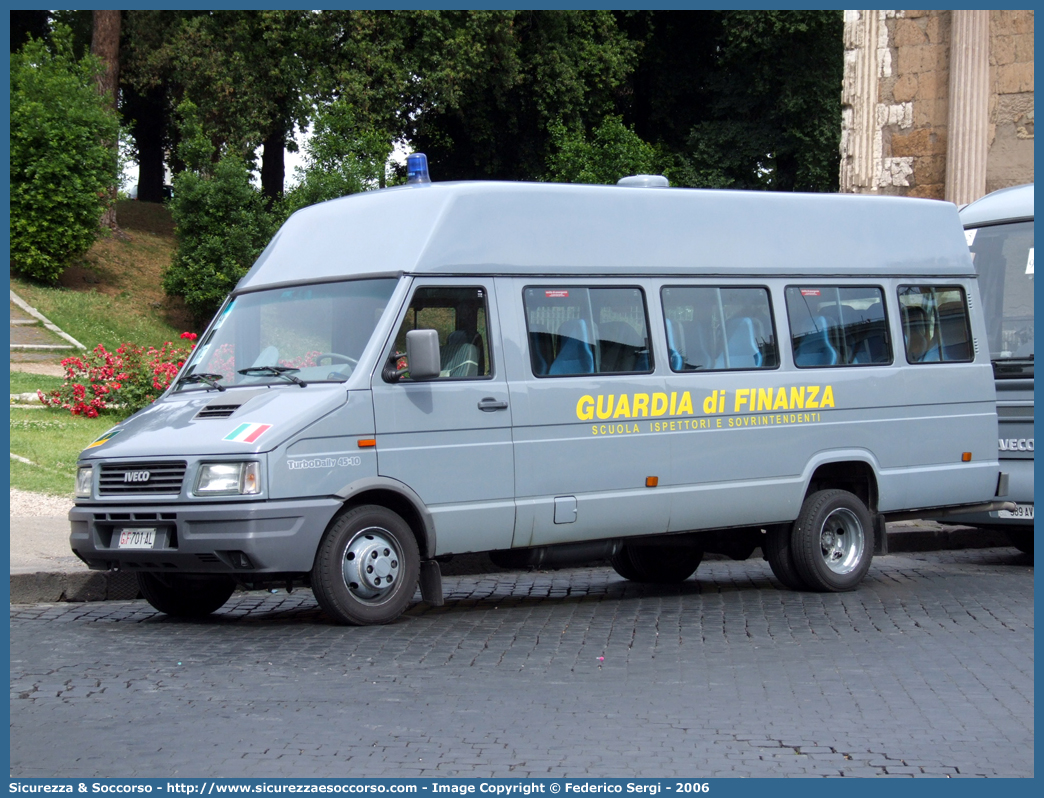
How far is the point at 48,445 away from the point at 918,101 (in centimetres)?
1336

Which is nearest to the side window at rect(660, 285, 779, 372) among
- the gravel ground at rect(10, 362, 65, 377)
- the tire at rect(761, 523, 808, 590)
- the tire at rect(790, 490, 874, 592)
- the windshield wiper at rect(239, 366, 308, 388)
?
the tire at rect(790, 490, 874, 592)

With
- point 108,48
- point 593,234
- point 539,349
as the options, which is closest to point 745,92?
point 108,48

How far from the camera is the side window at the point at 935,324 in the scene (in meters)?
10.9

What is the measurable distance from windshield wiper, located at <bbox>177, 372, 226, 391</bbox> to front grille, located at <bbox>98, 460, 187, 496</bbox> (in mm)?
793

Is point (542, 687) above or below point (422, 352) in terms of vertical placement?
below

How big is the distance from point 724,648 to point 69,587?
16.0 ft

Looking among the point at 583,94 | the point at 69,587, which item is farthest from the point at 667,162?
the point at 69,587

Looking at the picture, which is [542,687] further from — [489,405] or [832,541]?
[832,541]

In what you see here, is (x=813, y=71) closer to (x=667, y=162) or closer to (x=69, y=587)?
(x=667, y=162)

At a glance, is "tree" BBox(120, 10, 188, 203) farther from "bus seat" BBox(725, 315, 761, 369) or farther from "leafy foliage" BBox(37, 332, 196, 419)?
"bus seat" BBox(725, 315, 761, 369)

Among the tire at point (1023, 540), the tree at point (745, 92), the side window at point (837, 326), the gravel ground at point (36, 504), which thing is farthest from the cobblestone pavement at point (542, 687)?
the tree at point (745, 92)

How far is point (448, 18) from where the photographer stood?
36.1m

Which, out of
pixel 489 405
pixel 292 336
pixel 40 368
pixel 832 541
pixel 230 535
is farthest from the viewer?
pixel 40 368

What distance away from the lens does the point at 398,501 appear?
866 cm
